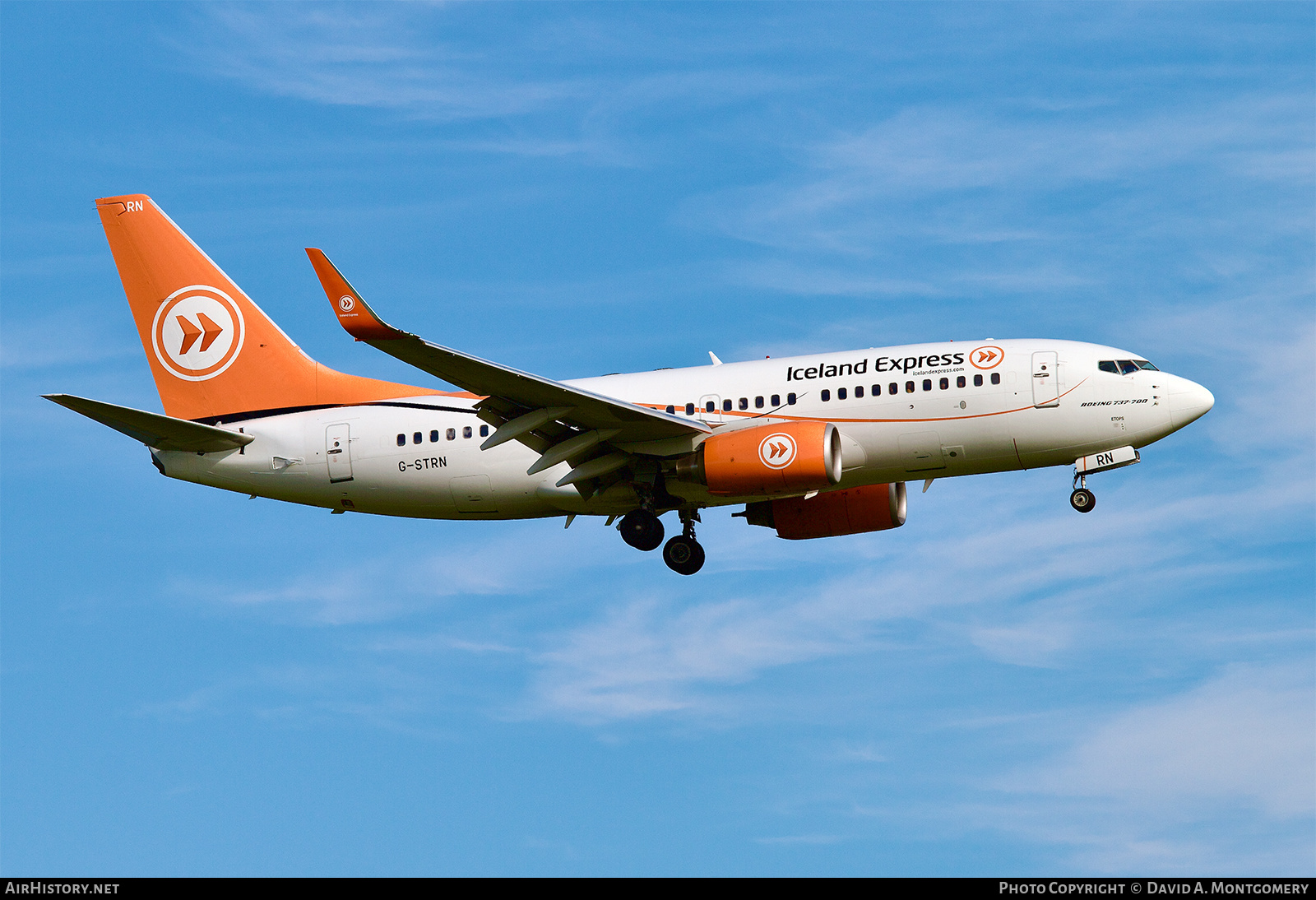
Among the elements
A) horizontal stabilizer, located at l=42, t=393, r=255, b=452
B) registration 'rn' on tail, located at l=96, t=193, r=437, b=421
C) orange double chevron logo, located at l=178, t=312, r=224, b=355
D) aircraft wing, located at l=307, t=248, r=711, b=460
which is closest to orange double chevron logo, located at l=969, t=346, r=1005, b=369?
aircraft wing, located at l=307, t=248, r=711, b=460

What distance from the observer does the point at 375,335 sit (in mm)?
31141

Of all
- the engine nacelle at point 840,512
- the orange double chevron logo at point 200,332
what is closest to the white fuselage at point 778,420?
the engine nacelle at point 840,512

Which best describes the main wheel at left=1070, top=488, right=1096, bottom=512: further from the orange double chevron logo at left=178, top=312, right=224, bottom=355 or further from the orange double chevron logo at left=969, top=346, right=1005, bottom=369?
the orange double chevron logo at left=178, top=312, right=224, bottom=355

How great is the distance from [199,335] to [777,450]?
1765 cm

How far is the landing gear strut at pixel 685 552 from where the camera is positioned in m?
39.2

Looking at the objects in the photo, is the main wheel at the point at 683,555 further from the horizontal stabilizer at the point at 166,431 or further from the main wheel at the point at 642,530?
the horizontal stabilizer at the point at 166,431

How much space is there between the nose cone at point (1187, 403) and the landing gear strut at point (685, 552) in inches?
471

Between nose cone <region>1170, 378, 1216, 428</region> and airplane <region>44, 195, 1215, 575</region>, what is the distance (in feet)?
0.14

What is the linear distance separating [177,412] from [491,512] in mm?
9619

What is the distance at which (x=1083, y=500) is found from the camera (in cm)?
3603

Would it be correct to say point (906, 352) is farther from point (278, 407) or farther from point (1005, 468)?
→ point (278, 407)

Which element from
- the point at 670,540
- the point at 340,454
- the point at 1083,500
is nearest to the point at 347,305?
the point at 340,454

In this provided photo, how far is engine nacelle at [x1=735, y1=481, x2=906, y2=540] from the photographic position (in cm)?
4009
